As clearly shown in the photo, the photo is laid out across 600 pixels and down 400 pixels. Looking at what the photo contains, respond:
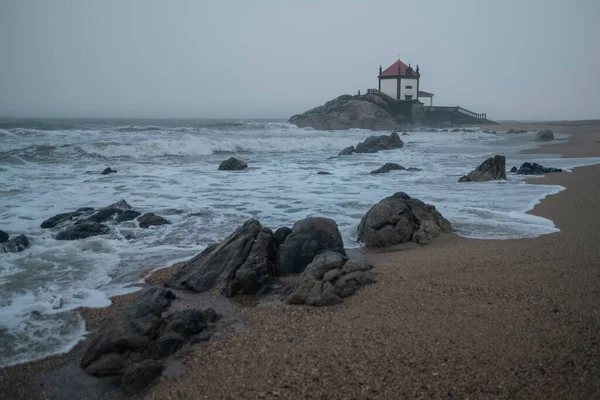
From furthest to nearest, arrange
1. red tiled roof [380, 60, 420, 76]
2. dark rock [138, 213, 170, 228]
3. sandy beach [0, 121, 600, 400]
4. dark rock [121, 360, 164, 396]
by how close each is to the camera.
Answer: red tiled roof [380, 60, 420, 76], dark rock [138, 213, 170, 228], dark rock [121, 360, 164, 396], sandy beach [0, 121, 600, 400]

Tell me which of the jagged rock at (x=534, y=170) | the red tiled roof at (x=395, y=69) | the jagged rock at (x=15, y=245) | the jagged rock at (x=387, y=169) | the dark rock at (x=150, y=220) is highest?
the red tiled roof at (x=395, y=69)

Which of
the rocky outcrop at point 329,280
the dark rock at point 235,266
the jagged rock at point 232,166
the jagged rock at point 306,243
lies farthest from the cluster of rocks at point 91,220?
the jagged rock at point 232,166

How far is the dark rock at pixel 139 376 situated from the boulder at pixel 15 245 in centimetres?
458

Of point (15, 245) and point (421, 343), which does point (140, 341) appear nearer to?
point (421, 343)

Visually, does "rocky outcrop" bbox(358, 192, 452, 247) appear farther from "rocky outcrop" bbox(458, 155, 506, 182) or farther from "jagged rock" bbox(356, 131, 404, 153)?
"jagged rock" bbox(356, 131, 404, 153)

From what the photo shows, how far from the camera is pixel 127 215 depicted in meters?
9.53

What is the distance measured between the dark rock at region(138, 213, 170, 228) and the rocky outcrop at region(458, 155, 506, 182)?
8.69m

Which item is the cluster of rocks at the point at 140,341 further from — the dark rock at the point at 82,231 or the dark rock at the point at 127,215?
the dark rock at the point at 127,215

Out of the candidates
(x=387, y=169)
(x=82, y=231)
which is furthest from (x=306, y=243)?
(x=387, y=169)

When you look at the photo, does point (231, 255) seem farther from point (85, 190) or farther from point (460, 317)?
point (85, 190)

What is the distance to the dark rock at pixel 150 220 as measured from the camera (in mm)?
8973

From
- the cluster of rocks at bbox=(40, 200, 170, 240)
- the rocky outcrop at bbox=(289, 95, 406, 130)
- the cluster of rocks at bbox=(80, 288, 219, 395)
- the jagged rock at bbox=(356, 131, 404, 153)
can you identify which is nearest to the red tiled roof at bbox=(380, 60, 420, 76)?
the rocky outcrop at bbox=(289, 95, 406, 130)

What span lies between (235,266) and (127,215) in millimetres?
4476

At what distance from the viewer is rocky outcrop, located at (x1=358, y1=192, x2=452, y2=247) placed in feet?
24.2
